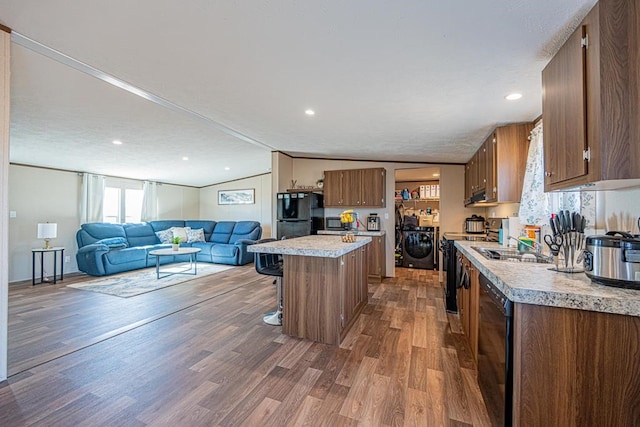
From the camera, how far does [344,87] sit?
2.30 meters

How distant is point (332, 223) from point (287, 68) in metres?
Result: 3.80

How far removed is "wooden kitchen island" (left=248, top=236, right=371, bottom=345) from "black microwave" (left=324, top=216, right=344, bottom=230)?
2.72 meters

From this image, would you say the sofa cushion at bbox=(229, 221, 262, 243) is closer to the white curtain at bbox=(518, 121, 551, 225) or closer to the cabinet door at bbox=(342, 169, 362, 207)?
the cabinet door at bbox=(342, 169, 362, 207)

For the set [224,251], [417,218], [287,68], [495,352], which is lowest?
[224,251]

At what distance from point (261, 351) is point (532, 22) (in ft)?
9.62

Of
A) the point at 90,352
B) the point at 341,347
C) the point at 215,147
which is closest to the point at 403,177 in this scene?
the point at 215,147

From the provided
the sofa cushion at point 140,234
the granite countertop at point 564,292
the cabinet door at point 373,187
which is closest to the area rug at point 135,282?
the sofa cushion at point 140,234

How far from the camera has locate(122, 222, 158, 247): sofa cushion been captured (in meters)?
6.21

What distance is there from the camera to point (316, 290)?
2523 millimetres

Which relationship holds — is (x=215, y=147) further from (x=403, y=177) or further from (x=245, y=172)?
(x=403, y=177)

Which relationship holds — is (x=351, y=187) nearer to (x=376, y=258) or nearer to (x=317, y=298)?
(x=376, y=258)

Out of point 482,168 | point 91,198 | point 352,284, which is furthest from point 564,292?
point 91,198

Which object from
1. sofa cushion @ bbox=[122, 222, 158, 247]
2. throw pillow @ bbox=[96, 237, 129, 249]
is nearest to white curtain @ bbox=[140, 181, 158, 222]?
sofa cushion @ bbox=[122, 222, 158, 247]

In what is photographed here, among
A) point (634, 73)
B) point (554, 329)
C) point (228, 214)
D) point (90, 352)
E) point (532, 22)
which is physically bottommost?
point (90, 352)
